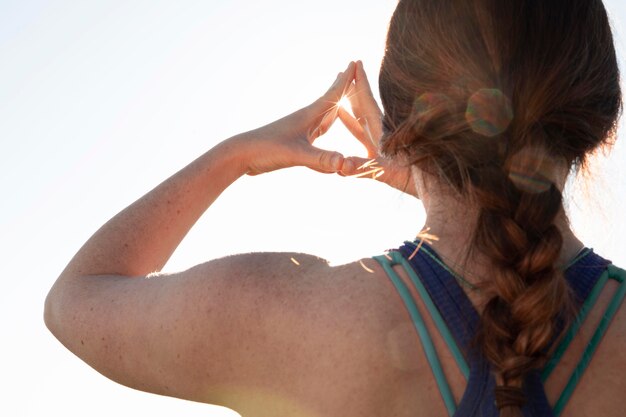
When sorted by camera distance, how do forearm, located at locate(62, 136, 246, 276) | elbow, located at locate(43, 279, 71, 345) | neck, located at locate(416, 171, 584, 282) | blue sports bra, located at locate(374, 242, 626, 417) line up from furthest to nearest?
1. forearm, located at locate(62, 136, 246, 276)
2. elbow, located at locate(43, 279, 71, 345)
3. neck, located at locate(416, 171, 584, 282)
4. blue sports bra, located at locate(374, 242, 626, 417)

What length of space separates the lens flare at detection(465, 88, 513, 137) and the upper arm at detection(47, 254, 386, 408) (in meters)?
0.53

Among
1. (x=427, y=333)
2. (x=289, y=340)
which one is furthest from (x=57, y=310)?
(x=427, y=333)

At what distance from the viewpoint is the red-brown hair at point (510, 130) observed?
2127 mm

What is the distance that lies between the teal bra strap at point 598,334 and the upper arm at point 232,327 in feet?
1.70

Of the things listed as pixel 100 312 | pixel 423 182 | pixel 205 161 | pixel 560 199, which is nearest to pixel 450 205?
pixel 423 182

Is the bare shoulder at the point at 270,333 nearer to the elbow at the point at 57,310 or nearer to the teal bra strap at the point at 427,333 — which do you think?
the teal bra strap at the point at 427,333

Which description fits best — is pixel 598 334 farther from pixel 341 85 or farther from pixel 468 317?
pixel 341 85

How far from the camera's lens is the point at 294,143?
3.38 meters

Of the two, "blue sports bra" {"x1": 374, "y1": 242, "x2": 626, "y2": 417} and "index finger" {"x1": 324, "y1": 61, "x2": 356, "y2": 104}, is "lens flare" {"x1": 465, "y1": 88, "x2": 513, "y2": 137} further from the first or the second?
"index finger" {"x1": 324, "y1": 61, "x2": 356, "y2": 104}

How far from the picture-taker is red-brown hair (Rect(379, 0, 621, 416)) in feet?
6.98

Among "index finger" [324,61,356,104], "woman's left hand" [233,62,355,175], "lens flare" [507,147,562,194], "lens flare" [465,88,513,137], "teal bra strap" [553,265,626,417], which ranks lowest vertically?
"teal bra strap" [553,265,626,417]

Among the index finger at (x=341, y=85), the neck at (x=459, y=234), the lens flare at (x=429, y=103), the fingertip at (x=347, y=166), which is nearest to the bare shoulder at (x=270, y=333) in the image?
the neck at (x=459, y=234)

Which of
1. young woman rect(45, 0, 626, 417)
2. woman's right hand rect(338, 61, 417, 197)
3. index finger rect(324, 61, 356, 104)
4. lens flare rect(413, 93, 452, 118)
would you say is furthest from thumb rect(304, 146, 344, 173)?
lens flare rect(413, 93, 452, 118)

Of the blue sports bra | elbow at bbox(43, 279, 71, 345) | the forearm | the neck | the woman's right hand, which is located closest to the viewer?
the blue sports bra
